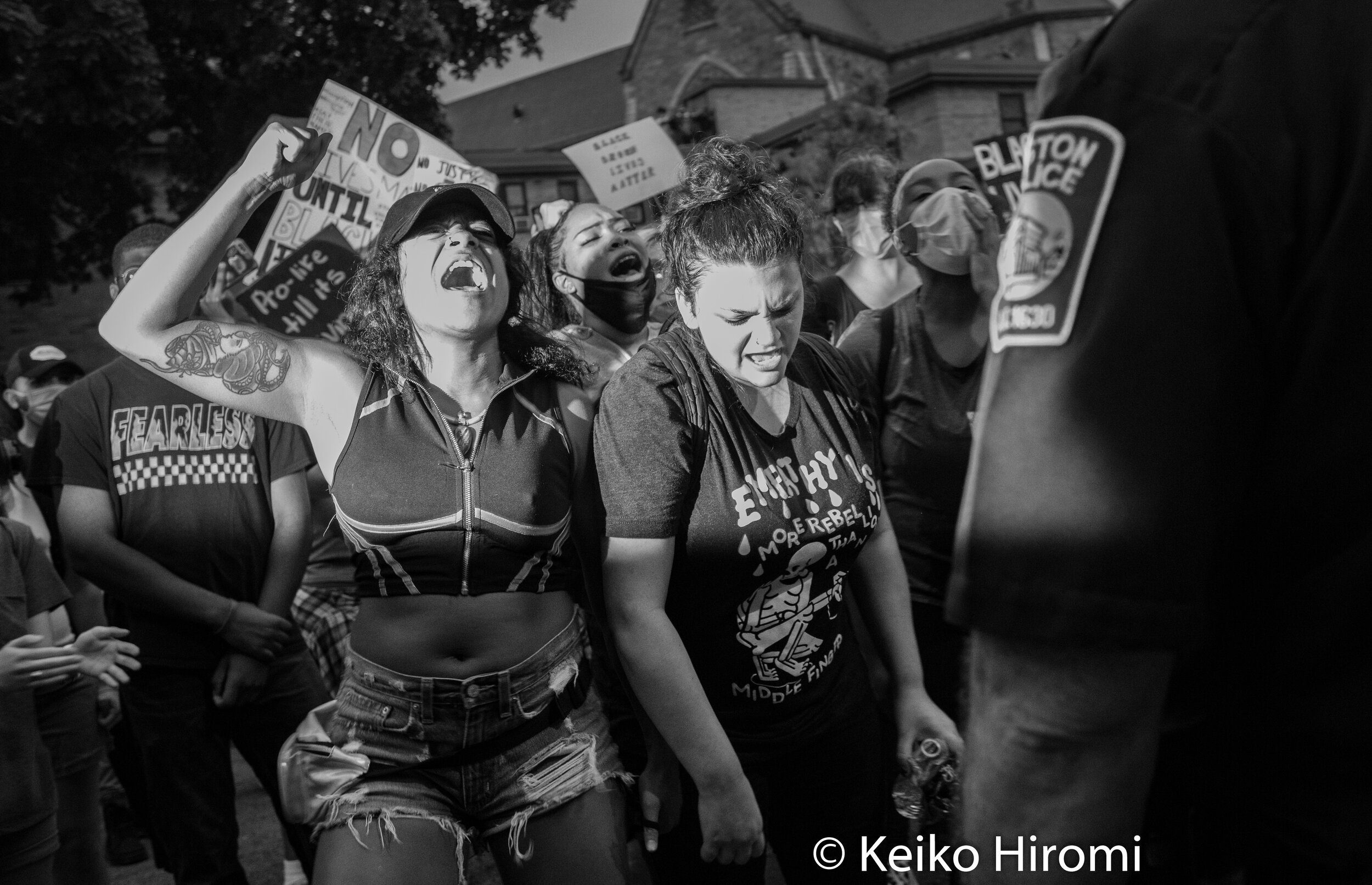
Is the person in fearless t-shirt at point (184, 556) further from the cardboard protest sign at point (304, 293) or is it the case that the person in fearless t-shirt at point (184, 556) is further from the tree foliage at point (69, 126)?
the tree foliage at point (69, 126)

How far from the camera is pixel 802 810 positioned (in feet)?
9.39

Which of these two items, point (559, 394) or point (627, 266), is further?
point (627, 266)

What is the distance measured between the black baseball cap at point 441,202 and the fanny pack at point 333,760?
113cm

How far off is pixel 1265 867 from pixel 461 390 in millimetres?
2137

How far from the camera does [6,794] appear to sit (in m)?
3.14

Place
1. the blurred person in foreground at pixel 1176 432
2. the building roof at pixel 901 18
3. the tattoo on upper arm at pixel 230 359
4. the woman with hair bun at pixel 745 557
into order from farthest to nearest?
the building roof at pixel 901 18 < the tattoo on upper arm at pixel 230 359 < the woman with hair bun at pixel 745 557 < the blurred person in foreground at pixel 1176 432

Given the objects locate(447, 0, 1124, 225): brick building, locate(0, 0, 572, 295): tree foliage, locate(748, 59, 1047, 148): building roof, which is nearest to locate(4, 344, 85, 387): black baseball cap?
locate(0, 0, 572, 295): tree foliage

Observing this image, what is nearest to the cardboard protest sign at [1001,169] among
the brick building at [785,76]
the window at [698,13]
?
the brick building at [785,76]

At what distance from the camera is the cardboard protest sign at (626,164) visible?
24.3ft

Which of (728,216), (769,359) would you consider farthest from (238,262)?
(769,359)

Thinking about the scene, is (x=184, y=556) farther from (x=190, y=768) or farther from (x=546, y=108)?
(x=546, y=108)

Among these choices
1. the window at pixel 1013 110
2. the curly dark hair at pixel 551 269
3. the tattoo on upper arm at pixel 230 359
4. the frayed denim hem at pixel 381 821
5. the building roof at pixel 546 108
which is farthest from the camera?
the building roof at pixel 546 108

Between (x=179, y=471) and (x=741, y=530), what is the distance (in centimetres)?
225

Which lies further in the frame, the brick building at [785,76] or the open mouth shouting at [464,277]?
the brick building at [785,76]
